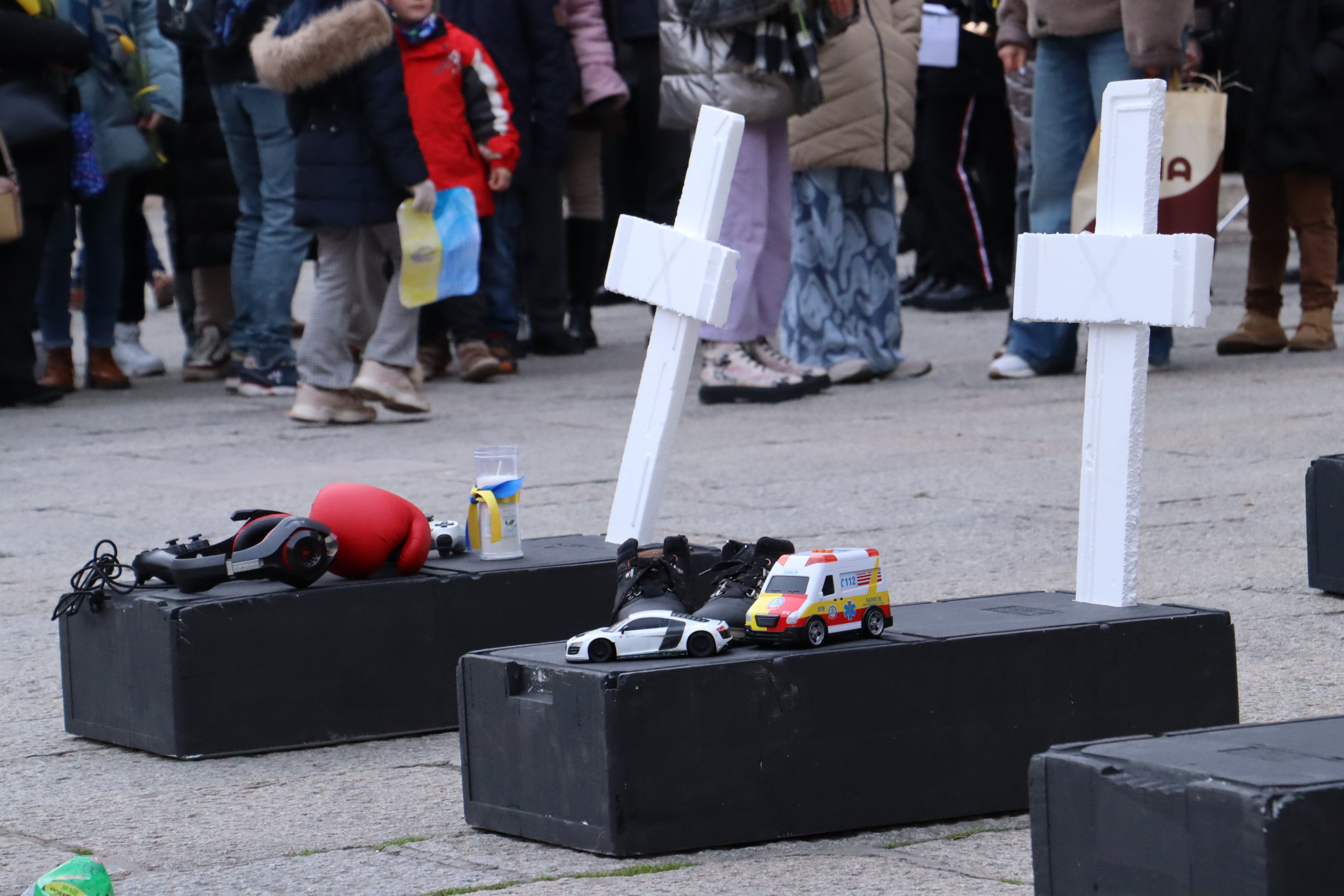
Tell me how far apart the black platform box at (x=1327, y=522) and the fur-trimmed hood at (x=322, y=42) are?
3.69 m

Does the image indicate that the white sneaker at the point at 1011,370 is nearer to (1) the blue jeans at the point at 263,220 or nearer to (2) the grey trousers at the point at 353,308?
(2) the grey trousers at the point at 353,308

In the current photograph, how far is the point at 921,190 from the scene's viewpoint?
1191 cm

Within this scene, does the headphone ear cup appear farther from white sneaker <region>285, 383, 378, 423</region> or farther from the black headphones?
white sneaker <region>285, 383, 378, 423</region>

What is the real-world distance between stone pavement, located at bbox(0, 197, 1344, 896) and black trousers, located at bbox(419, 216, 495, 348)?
10.3 inches

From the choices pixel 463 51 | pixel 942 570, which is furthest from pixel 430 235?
pixel 942 570

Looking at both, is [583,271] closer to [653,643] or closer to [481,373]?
[481,373]

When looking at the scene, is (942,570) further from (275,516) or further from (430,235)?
(430,235)

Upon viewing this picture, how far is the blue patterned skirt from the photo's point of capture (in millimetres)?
8234

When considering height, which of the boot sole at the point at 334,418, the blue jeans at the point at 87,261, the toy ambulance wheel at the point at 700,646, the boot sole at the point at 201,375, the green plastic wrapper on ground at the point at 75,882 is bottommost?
the green plastic wrapper on ground at the point at 75,882

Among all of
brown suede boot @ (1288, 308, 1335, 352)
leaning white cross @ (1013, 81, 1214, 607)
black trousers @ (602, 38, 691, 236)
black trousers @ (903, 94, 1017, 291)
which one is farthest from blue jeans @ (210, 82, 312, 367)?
leaning white cross @ (1013, 81, 1214, 607)

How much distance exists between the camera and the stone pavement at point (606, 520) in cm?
279

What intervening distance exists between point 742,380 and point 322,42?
2160 mm

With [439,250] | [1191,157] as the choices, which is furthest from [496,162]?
[1191,157]

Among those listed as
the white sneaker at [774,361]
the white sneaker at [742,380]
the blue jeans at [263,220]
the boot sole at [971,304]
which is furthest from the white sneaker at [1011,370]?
the boot sole at [971,304]
